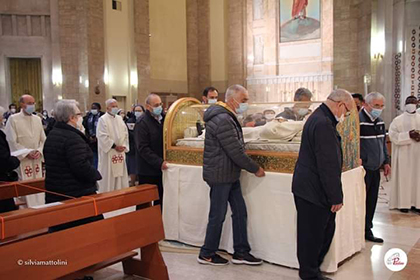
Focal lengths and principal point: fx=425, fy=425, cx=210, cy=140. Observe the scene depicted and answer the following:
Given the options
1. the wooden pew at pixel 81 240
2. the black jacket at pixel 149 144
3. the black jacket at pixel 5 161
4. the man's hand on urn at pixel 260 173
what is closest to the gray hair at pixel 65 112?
the wooden pew at pixel 81 240

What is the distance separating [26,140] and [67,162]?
3362mm

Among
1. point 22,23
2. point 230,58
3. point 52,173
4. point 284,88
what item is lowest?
point 52,173

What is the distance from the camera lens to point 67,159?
3832 mm

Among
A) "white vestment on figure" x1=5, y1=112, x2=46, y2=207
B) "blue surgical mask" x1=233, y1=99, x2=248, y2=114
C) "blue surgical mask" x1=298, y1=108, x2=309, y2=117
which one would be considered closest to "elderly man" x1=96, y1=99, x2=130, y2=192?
"white vestment on figure" x1=5, y1=112, x2=46, y2=207

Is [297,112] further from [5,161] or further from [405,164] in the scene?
[5,161]

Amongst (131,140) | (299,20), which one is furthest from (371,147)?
(299,20)

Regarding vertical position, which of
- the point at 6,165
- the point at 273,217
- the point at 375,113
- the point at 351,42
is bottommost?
the point at 273,217

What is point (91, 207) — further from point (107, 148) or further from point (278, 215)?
point (107, 148)

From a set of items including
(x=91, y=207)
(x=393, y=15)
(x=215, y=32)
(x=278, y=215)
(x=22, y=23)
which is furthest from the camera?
(x=215, y=32)

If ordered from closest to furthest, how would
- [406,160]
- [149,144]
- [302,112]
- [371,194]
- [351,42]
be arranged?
[302,112] < [371,194] < [149,144] < [406,160] < [351,42]

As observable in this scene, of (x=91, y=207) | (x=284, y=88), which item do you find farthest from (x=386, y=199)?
(x=284, y=88)

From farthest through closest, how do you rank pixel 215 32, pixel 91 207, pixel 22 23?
1. pixel 215 32
2. pixel 22 23
3. pixel 91 207

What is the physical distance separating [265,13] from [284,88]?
3.55 meters

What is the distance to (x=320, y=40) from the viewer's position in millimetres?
17750
